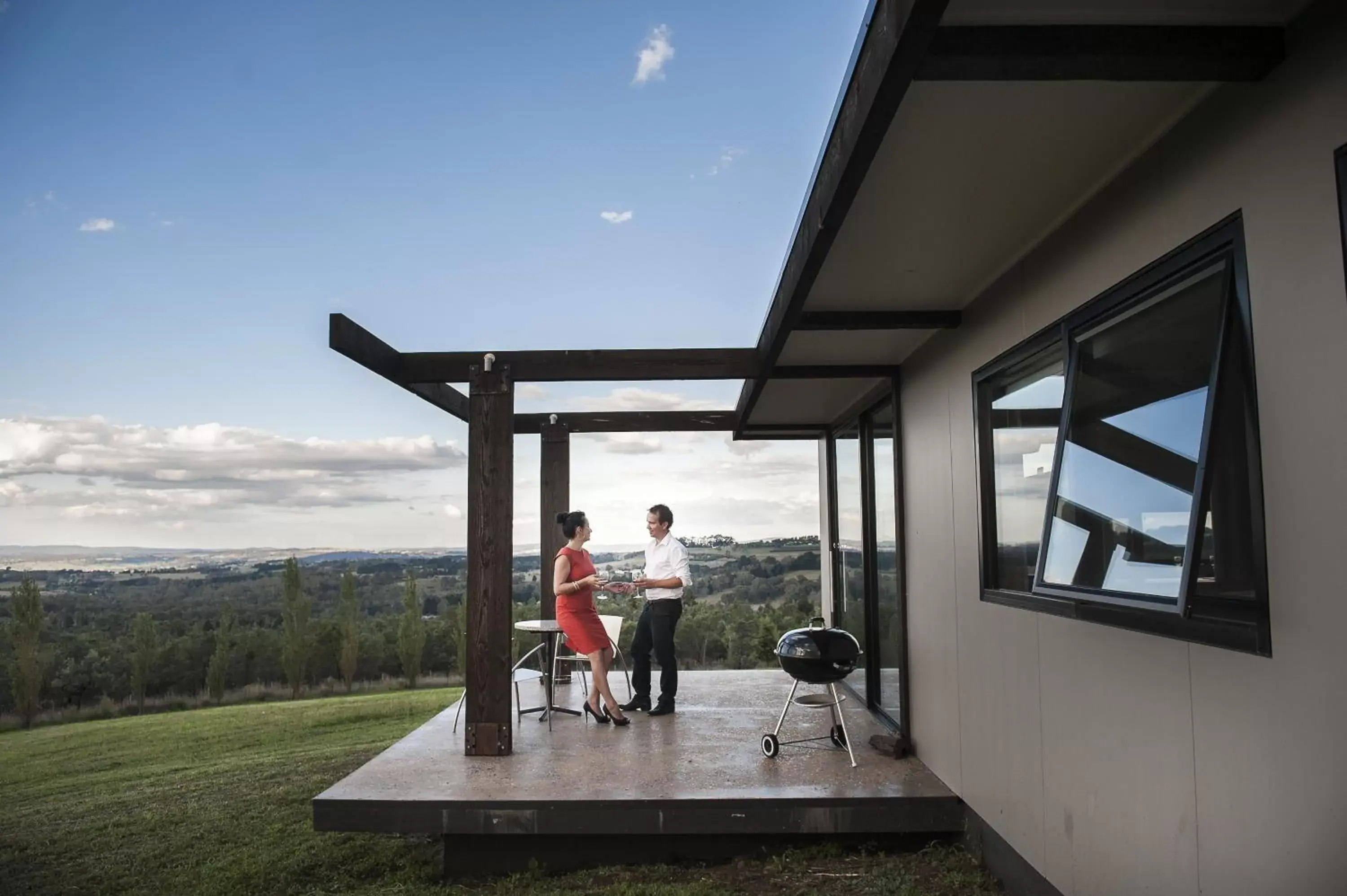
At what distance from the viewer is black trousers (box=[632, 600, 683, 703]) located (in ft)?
20.4

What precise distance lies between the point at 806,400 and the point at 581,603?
2.35 metres

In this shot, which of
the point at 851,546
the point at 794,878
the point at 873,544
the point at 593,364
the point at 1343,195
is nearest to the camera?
the point at 1343,195

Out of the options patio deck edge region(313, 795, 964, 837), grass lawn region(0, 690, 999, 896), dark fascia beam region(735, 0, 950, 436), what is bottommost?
grass lawn region(0, 690, 999, 896)

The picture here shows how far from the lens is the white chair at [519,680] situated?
5984 millimetres

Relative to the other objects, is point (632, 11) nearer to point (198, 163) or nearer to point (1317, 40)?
point (198, 163)

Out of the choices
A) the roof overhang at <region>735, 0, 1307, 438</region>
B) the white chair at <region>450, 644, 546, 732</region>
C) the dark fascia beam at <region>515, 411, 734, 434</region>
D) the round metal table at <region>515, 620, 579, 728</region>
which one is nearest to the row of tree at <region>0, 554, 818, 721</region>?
the white chair at <region>450, 644, 546, 732</region>

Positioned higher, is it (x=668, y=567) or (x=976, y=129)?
(x=976, y=129)

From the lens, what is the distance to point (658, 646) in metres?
6.25

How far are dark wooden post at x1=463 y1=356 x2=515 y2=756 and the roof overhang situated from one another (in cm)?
189

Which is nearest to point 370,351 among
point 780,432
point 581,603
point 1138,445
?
point 581,603

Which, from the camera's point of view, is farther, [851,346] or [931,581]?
[851,346]

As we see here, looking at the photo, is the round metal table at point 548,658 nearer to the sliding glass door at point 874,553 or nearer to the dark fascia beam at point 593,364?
the dark fascia beam at point 593,364

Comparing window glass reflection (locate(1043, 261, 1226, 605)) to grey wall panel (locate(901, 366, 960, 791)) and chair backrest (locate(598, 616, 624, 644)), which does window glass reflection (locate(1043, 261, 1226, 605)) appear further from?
chair backrest (locate(598, 616, 624, 644))

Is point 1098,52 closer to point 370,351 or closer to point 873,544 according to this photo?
point 370,351
